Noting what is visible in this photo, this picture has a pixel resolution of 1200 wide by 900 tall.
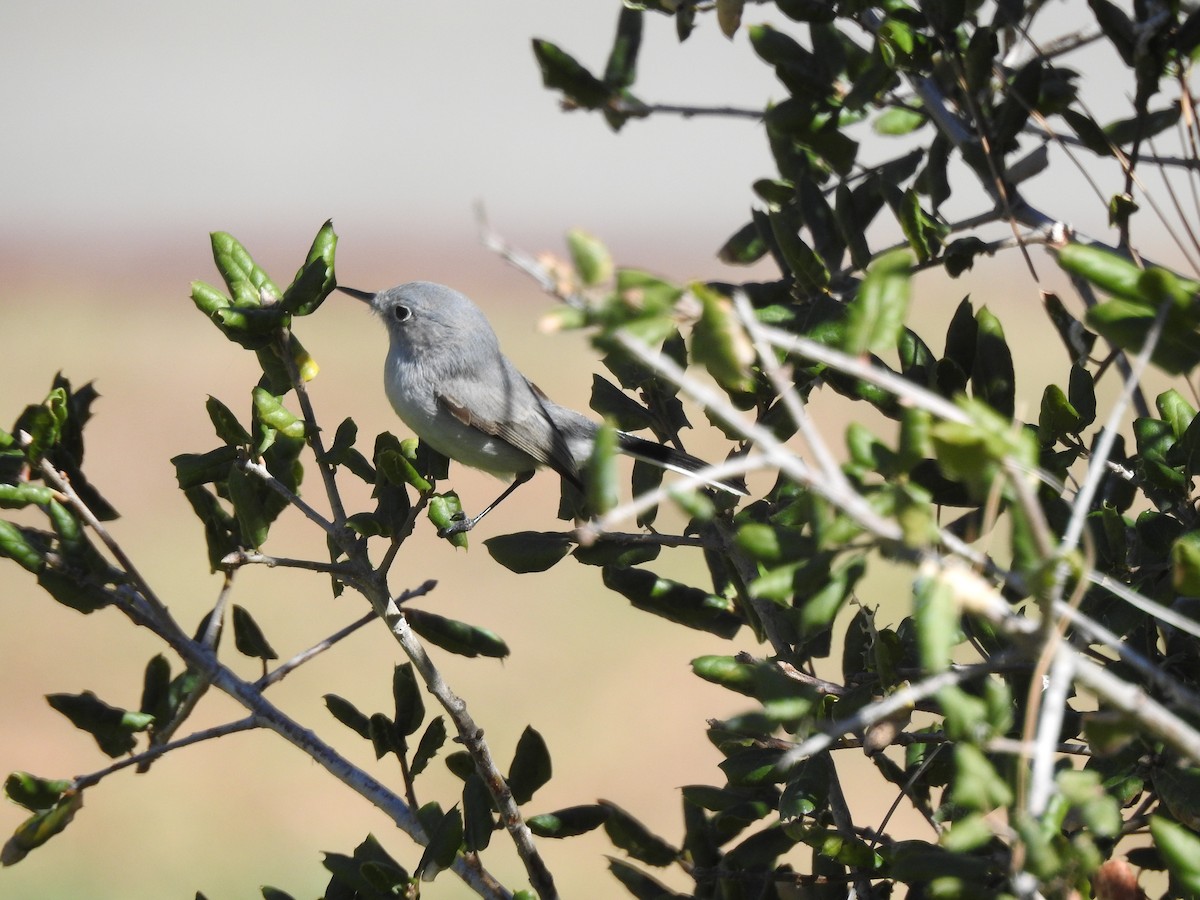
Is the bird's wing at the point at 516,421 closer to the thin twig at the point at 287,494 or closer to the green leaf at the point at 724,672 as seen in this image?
the thin twig at the point at 287,494

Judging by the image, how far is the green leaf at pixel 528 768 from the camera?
195 cm

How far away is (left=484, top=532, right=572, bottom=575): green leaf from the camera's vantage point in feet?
6.53

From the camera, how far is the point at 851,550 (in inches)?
39.6

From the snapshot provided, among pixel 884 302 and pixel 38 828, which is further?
pixel 38 828

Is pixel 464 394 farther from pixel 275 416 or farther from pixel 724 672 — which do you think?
pixel 724 672

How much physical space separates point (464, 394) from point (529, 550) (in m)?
1.30

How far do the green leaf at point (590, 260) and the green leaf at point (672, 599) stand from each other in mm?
1095

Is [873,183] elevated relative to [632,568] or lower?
elevated

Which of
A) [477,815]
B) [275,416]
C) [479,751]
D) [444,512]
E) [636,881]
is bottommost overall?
[636,881]

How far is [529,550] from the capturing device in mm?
1997

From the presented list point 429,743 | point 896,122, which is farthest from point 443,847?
point 896,122

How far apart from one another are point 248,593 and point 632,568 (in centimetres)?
650

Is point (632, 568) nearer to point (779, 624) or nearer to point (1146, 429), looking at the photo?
point (779, 624)

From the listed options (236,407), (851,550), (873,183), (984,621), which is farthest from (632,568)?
(236,407)
